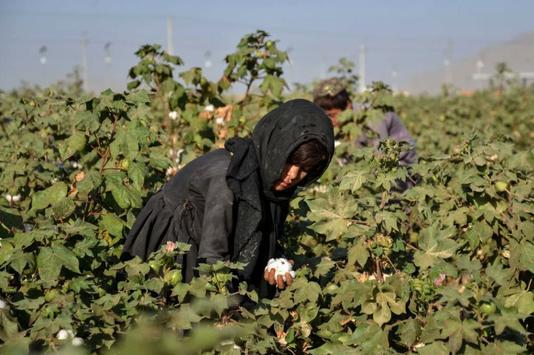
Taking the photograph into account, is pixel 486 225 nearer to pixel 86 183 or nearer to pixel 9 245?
pixel 86 183

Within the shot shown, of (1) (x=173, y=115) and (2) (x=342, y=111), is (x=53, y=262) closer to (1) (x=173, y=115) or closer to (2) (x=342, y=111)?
(1) (x=173, y=115)

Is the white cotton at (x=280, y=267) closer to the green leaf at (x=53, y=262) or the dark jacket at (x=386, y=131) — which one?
the green leaf at (x=53, y=262)

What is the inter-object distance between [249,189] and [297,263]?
2.15 ft

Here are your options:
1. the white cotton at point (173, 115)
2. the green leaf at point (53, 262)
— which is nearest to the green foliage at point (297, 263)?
the green leaf at point (53, 262)

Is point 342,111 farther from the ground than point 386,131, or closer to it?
farther from the ground

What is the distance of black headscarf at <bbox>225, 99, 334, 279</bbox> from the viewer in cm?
273

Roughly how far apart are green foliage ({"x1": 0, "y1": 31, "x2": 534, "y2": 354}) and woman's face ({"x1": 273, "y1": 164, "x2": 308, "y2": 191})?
0.21 metres

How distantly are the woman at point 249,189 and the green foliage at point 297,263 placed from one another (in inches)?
5.6

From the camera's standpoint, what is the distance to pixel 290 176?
112 inches

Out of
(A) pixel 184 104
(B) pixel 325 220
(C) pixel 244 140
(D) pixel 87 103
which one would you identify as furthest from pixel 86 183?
(A) pixel 184 104

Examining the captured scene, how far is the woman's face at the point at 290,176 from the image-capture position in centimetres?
282

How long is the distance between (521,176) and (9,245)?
7.69 feet

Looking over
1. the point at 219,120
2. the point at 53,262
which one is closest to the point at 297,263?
the point at 53,262

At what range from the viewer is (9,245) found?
8.46 feet
